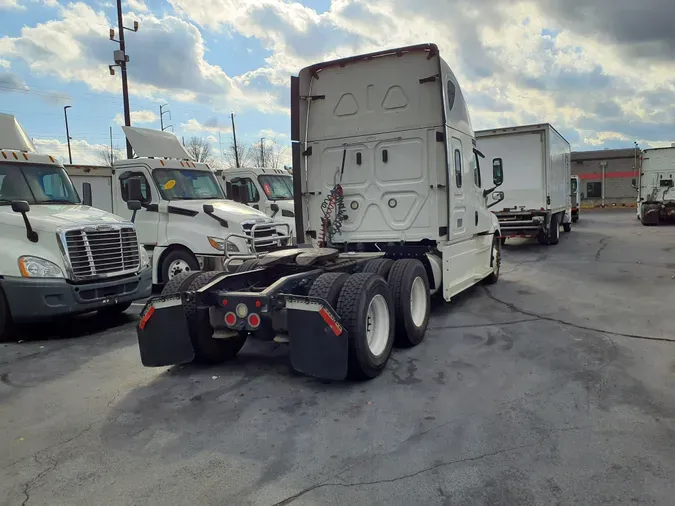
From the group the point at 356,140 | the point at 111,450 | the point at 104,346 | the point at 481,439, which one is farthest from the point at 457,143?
the point at 111,450

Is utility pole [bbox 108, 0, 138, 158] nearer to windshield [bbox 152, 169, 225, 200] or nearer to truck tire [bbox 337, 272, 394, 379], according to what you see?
windshield [bbox 152, 169, 225, 200]

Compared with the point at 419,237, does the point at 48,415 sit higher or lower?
lower

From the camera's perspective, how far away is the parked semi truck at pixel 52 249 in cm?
680

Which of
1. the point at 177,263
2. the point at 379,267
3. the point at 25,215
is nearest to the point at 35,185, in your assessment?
the point at 25,215

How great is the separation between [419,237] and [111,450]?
500 centimetres

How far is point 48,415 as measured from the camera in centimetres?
450

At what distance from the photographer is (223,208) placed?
10031 mm

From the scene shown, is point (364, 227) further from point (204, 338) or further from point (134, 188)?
point (134, 188)

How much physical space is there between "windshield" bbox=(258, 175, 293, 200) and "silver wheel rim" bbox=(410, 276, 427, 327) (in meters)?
8.41

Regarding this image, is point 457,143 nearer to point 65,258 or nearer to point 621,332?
point 621,332

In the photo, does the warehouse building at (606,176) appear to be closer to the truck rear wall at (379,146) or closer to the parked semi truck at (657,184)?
the parked semi truck at (657,184)

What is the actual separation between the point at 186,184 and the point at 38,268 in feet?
13.6

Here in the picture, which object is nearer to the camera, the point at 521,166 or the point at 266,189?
the point at 266,189

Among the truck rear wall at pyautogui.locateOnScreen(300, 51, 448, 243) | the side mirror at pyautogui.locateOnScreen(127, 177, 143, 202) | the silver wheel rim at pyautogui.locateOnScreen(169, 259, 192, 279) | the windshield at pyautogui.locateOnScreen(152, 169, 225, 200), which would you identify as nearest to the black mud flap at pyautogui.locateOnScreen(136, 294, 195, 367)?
the truck rear wall at pyautogui.locateOnScreen(300, 51, 448, 243)
